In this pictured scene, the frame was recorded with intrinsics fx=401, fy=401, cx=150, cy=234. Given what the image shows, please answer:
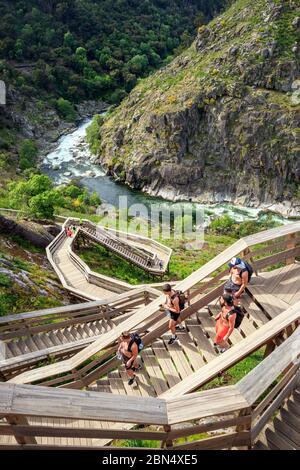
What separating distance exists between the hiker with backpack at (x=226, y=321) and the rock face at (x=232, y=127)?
50.0 meters

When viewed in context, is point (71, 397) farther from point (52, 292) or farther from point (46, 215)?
point (46, 215)

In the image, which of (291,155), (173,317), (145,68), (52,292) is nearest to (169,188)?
(291,155)

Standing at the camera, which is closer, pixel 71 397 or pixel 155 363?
pixel 71 397

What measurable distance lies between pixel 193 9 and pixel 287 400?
530ft

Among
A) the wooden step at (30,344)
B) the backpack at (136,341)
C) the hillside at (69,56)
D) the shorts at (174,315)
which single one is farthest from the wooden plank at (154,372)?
the hillside at (69,56)

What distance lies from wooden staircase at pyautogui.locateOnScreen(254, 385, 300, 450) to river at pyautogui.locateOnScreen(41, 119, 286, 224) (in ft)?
149

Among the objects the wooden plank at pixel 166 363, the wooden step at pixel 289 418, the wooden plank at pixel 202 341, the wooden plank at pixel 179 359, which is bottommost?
the wooden plank at pixel 166 363

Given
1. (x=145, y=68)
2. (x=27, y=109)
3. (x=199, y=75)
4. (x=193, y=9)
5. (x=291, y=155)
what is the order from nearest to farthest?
1. (x=291, y=155)
2. (x=199, y=75)
3. (x=27, y=109)
4. (x=145, y=68)
5. (x=193, y=9)

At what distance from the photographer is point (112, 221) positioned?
4172 cm

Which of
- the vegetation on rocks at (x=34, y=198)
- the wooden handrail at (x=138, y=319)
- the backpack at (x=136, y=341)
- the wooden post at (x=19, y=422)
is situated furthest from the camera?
the vegetation on rocks at (x=34, y=198)

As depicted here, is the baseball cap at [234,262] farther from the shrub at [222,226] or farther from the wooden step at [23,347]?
the shrub at [222,226]

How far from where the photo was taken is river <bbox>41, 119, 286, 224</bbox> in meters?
54.9

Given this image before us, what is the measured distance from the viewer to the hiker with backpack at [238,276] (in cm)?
823

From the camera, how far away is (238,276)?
828cm
